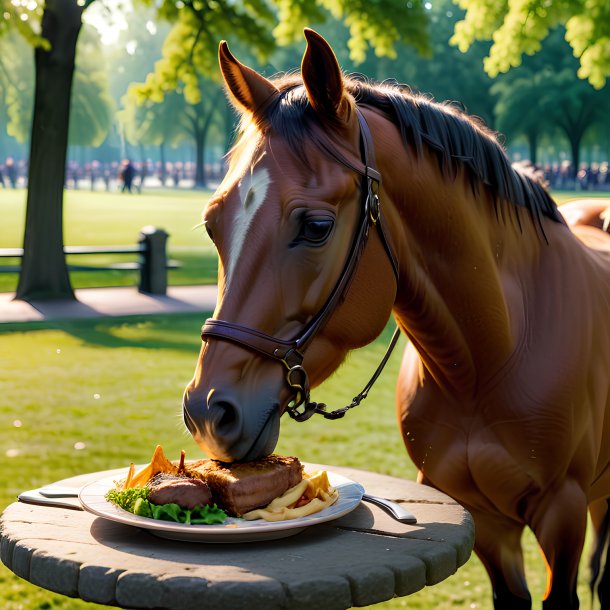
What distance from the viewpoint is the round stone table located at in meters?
2.21

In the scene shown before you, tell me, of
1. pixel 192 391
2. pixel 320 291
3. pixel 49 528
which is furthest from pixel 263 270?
pixel 49 528

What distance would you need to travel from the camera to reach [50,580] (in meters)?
2.36

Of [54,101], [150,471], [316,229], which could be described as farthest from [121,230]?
[316,229]

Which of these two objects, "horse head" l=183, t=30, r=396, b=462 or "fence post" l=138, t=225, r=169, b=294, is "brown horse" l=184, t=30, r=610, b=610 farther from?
"fence post" l=138, t=225, r=169, b=294

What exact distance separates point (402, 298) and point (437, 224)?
0.28m

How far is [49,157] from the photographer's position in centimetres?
1605

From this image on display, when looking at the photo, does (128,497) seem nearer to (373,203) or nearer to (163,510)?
(163,510)

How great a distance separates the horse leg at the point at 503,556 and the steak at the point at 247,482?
1.20m

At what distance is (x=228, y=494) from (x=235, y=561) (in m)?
0.25

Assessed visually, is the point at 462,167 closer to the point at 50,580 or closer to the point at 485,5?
the point at 50,580

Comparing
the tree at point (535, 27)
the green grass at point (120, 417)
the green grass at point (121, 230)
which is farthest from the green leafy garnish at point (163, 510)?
the tree at point (535, 27)

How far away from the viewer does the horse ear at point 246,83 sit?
2.89 meters

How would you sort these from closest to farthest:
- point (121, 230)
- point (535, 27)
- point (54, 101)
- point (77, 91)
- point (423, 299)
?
point (423, 299)
point (535, 27)
point (54, 101)
point (121, 230)
point (77, 91)

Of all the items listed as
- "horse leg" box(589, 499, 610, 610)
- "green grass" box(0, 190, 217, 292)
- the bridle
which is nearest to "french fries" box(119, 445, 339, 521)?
the bridle
